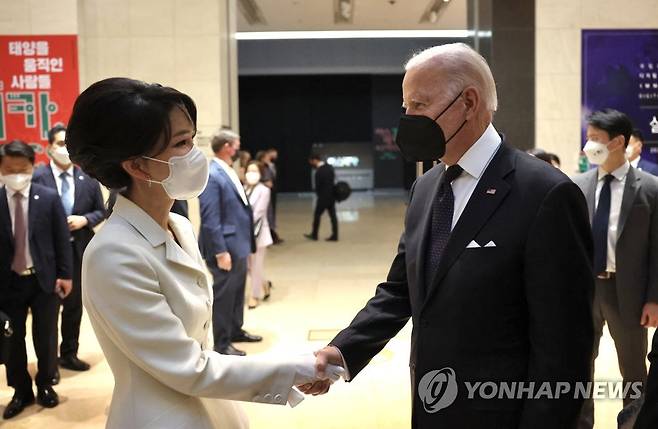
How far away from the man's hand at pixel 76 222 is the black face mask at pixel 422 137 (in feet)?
14.0

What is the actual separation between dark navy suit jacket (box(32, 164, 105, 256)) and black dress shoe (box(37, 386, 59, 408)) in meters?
1.27

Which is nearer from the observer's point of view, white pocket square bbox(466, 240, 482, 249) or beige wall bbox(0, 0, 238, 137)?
white pocket square bbox(466, 240, 482, 249)

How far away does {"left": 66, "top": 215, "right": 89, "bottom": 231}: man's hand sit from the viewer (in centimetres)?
586

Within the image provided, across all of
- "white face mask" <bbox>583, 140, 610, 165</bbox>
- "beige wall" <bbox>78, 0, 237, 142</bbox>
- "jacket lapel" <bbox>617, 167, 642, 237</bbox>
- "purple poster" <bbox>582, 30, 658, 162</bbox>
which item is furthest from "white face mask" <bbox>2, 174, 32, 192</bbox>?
"purple poster" <bbox>582, 30, 658, 162</bbox>

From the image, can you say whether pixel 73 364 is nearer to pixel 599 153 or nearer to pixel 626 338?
pixel 626 338

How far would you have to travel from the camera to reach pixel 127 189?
1.92 m

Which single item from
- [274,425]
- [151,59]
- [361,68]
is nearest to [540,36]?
[151,59]

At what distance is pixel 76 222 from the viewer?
5.88m

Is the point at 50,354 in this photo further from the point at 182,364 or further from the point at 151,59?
the point at 151,59

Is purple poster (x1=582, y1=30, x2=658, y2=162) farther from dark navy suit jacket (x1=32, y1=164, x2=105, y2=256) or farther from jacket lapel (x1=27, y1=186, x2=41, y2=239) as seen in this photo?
jacket lapel (x1=27, y1=186, x2=41, y2=239)

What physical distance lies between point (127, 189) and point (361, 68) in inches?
869

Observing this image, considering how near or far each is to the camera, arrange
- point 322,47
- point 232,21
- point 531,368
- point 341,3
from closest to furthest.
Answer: point 531,368
point 232,21
point 341,3
point 322,47

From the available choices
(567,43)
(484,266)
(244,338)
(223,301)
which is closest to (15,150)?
(223,301)

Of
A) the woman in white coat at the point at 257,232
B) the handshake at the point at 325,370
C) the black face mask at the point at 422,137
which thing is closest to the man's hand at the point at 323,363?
the handshake at the point at 325,370
